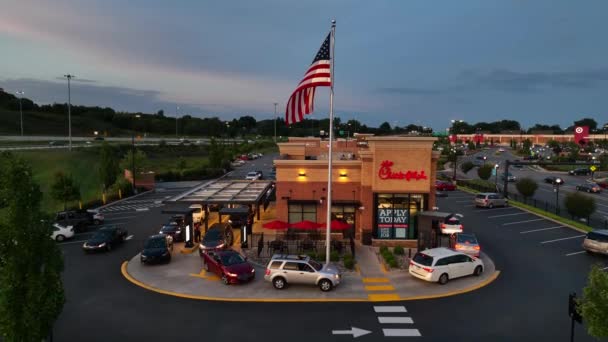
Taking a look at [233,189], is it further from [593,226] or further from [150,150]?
[150,150]

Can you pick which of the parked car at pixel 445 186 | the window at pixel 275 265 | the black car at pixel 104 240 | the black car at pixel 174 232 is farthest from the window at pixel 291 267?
the parked car at pixel 445 186

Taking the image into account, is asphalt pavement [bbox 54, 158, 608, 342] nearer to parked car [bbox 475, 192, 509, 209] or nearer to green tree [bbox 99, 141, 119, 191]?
parked car [bbox 475, 192, 509, 209]

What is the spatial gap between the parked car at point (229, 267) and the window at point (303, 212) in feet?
30.4

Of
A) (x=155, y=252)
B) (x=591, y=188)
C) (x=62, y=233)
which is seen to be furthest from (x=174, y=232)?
(x=591, y=188)

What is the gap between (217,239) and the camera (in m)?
25.7

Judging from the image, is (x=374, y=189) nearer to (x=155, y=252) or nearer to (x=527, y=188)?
(x=155, y=252)

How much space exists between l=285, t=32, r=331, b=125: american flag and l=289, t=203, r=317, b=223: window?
1098 cm

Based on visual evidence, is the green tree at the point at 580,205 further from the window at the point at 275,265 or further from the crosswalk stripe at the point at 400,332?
the window at the point at 275,265

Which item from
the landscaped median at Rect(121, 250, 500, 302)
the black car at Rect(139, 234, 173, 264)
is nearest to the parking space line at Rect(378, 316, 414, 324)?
the landscaped median at Rect(121, 250, 500, 302)

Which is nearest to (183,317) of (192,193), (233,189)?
(192,193)

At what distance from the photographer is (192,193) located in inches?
1238

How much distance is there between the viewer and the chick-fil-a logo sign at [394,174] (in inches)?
1081

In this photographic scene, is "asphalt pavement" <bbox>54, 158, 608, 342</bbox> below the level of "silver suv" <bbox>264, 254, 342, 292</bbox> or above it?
below

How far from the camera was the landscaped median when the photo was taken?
18562mm
